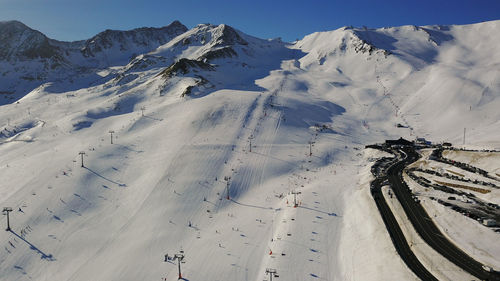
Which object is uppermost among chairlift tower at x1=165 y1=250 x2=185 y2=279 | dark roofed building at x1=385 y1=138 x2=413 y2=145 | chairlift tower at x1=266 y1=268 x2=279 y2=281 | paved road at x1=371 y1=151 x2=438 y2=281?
dark roofed building at x1=385 y1=138 x2=413 y2=145

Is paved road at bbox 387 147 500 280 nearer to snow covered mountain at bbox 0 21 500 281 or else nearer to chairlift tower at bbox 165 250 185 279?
snow covered mountain at bbox 0 21 500 281

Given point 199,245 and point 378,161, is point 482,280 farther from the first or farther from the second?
A: point 378,161

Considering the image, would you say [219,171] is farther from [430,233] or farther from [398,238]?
[430,233]

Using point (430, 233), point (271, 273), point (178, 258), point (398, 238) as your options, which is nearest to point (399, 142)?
point (430, 233)

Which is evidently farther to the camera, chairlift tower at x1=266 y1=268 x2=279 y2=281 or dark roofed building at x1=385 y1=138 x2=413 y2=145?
dark roofed building at x1=385 y1=138 x2=413 y2=145

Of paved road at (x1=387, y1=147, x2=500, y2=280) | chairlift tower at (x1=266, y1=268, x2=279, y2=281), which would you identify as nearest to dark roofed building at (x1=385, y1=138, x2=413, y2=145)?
paved road at (x1=387, y1=147, x2=500, y2=280)

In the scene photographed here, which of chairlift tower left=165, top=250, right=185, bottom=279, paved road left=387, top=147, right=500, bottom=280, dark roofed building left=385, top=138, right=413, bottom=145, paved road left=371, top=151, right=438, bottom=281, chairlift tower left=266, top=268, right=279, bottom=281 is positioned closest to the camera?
paved road left=387, top=147, right=500, bottom=280

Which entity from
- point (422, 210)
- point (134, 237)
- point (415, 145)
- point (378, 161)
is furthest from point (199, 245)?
point (415, 145)
